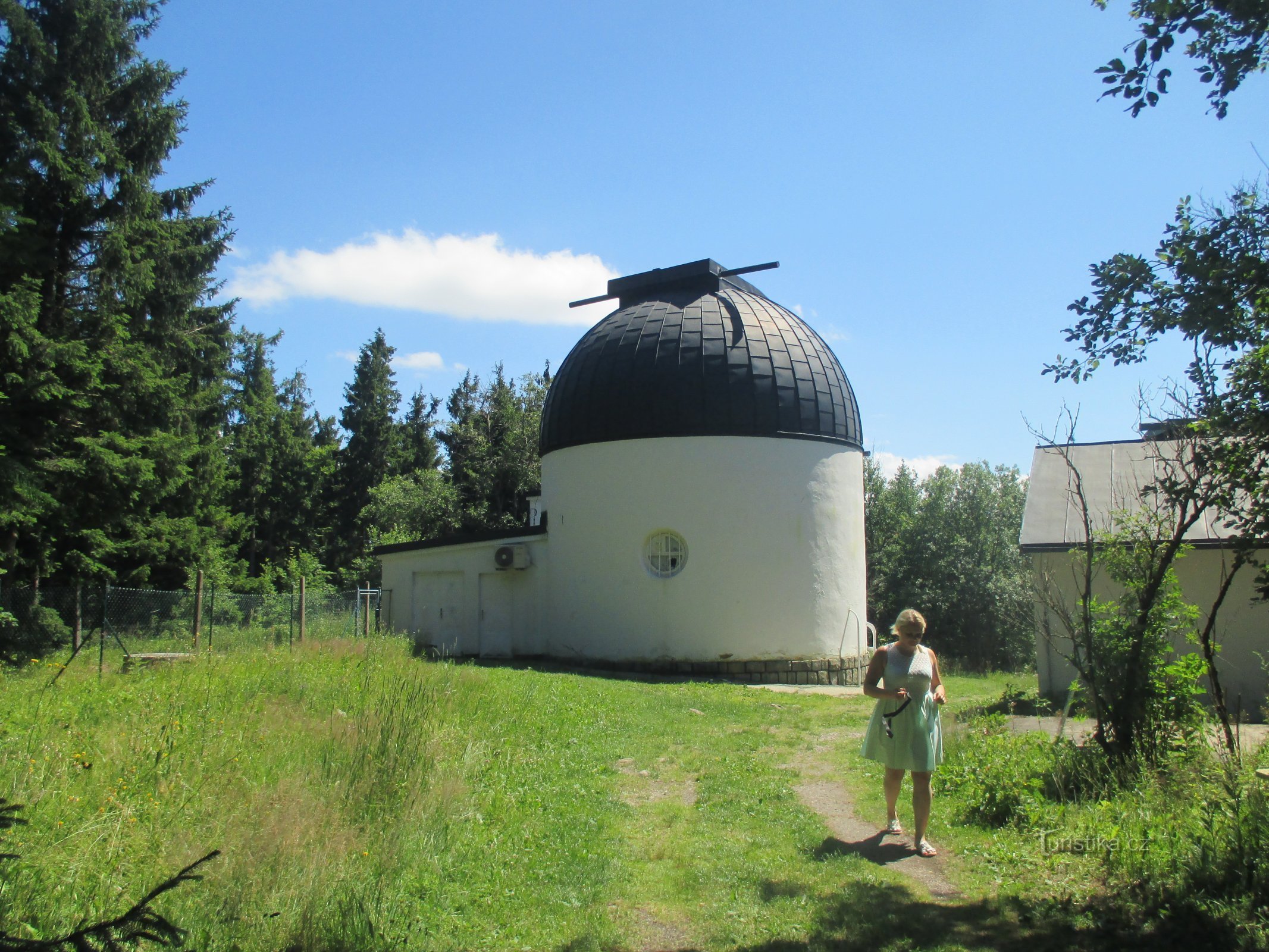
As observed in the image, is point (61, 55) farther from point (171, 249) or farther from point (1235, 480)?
point (1235, 480)

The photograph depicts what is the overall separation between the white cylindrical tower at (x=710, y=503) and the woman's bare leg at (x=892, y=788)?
10261 mm

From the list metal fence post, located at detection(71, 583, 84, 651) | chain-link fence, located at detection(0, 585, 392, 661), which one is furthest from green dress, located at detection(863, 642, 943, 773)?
metal fence post, located at detection(71, 583, 84, 651)

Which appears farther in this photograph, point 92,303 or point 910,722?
point 92,303

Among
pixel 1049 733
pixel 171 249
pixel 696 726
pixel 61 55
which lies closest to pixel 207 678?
pixel 696 726

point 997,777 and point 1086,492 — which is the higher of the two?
point 1086,492

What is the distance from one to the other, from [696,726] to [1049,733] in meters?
3.67

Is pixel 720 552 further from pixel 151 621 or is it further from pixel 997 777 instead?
pixel 997 777

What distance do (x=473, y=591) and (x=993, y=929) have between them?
1539cm

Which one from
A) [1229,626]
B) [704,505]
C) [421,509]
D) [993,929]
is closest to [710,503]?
[704,505]

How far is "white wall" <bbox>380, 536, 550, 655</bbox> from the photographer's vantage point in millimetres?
18188

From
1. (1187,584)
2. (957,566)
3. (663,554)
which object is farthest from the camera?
(957,566)

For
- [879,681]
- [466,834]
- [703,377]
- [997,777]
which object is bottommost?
[466,834]

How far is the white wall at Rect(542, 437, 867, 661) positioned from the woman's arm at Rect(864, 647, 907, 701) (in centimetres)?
1040

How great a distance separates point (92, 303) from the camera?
1505cm
